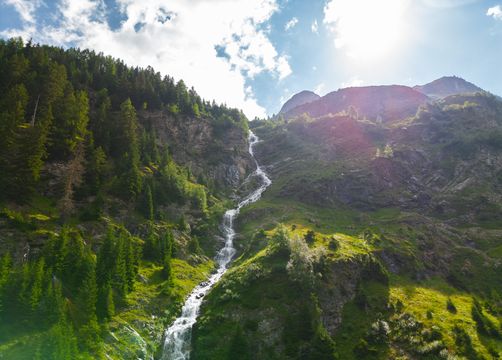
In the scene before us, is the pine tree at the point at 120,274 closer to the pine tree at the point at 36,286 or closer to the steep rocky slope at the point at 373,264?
the pine tree at the point at 36,286

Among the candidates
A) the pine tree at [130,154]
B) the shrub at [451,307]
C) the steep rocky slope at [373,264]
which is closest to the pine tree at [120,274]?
the steep rocky slope at [373,264]

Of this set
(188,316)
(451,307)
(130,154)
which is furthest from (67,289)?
(451,307)

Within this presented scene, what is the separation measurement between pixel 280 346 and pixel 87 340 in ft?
86.2

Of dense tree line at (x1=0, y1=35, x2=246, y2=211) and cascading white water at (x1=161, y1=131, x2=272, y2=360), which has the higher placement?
dense tree line at (x1=0, y1=35, x2=246, y2=211)

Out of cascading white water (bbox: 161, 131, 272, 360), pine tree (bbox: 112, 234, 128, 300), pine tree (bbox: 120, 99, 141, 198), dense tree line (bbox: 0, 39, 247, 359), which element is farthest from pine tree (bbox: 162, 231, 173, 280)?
pine tree (bbox: 120, 99, 141, 198)

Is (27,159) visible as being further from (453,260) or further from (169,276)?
(453,260)

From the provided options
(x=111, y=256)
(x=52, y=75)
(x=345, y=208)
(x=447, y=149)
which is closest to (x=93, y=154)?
(x=52, y=75)

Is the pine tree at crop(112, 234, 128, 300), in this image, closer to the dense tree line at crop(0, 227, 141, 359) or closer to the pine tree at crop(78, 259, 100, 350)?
the dense tree line at crop(0, 227, 141, 359)

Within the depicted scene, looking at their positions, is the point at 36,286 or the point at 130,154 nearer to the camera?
the point at 36,286

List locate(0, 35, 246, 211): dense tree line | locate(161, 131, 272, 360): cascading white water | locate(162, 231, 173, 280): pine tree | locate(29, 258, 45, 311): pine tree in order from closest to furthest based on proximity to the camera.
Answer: locate(29, 258, 45, 311): pine tree < locate(161, 131, 272, 360): cascading white water < locate(162, 231, 173, 280): pine tree < locate(0, 35, 246, 211): dense tree line

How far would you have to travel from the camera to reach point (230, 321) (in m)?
55.8

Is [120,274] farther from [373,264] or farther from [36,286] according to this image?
[373,264]

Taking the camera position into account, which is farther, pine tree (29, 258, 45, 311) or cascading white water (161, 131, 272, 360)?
cascading white water (161, 131, 272, 360)

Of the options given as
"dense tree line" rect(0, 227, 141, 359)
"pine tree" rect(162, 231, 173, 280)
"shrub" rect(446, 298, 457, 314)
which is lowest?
"shrub" rect(446, 298, 457, 314)
